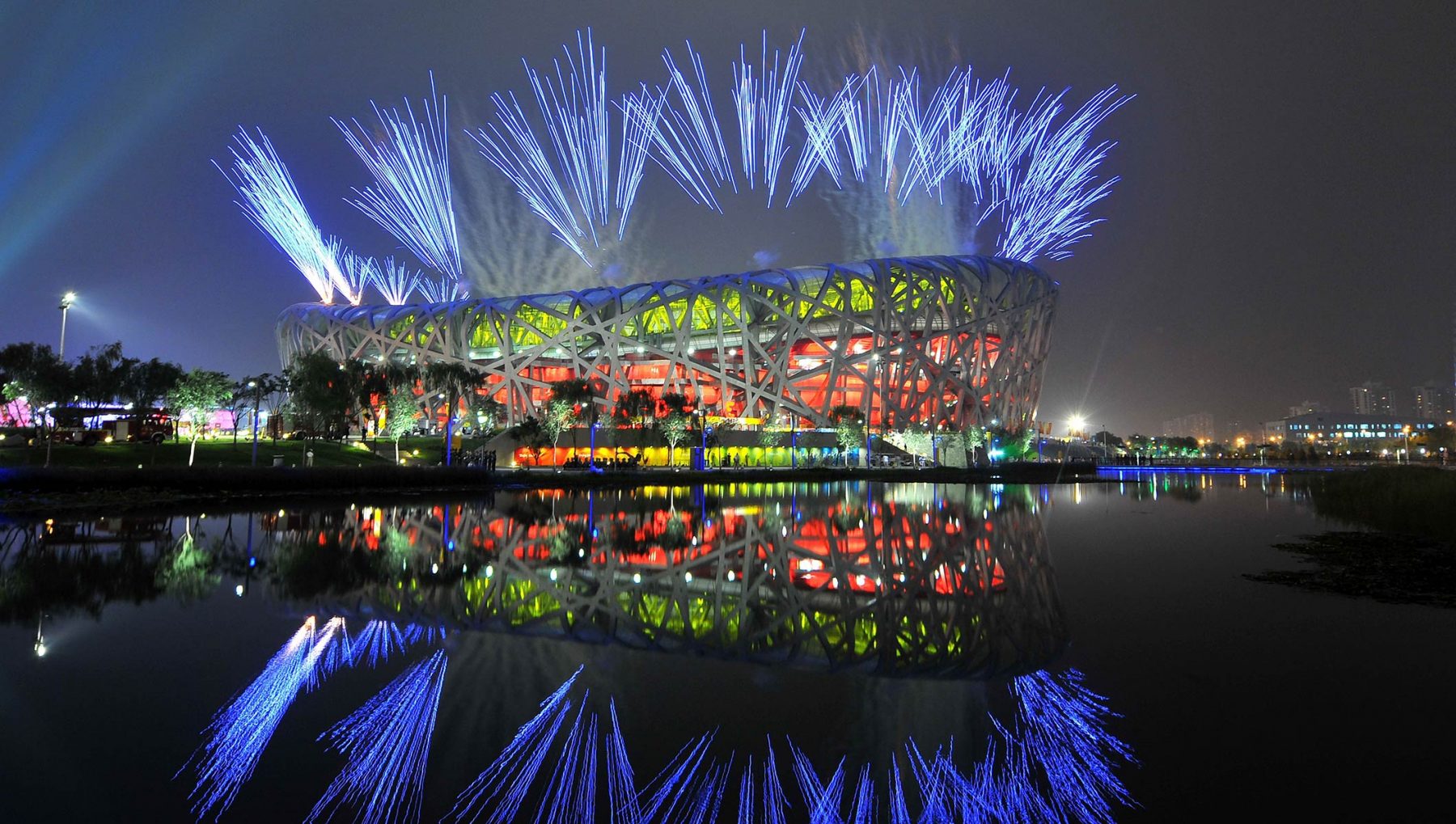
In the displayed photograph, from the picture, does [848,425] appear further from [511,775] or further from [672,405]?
[511,775]

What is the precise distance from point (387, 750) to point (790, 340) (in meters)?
64.9

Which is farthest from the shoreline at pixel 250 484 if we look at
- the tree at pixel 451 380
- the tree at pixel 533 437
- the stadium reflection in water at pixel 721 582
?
the tree at pixel 533 437

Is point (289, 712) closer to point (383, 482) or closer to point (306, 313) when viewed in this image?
point (383, 482)

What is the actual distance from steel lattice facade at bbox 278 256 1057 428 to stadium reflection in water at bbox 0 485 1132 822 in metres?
50.7

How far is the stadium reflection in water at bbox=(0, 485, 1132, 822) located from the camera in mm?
4059

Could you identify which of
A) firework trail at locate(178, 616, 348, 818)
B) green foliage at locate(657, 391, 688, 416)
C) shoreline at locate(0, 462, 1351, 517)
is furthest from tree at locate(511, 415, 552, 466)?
firework trail at locate(178, 616, 348, 818)

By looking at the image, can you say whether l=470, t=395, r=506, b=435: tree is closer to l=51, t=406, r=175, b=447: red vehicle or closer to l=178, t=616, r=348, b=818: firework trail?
l=51, t=406, r=175, b=447: red vehicle

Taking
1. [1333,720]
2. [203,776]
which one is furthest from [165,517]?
[1333,720]

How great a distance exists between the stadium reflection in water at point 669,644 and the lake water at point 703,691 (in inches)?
1.3

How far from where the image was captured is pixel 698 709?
523 cm

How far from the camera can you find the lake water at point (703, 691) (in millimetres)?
4059

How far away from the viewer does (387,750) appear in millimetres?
4547

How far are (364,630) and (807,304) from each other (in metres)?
62.7

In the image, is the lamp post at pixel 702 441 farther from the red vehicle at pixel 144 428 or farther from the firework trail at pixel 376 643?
the firework trail at pixel 376 643
